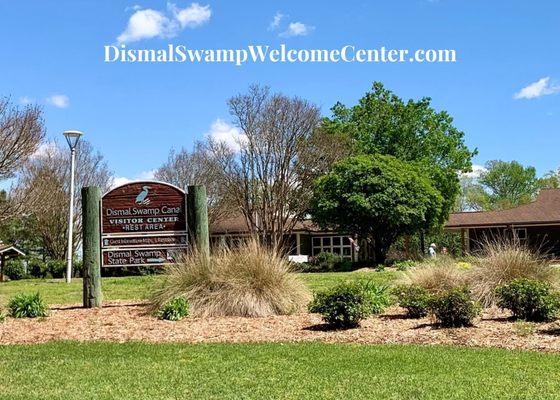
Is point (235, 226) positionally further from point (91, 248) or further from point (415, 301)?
point (415, 301)

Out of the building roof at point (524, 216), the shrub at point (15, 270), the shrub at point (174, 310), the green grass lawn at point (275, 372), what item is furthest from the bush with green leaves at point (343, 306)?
the building roof at point (524, 216)

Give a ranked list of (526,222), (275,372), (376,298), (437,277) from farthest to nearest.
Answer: (526,222), (437,277), (376,298), (275,372)

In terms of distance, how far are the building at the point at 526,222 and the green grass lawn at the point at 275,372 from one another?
32757 millimetres

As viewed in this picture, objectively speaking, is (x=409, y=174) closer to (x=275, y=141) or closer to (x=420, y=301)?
(x=275, y=141)

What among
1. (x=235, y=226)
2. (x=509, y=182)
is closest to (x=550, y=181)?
(x=509, y=182)

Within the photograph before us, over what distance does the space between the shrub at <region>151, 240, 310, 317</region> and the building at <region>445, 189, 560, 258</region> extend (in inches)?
1164

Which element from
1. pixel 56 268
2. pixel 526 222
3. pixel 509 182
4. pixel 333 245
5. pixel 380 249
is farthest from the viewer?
pixel 509 182

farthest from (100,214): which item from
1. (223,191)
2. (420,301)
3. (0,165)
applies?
(223,191)

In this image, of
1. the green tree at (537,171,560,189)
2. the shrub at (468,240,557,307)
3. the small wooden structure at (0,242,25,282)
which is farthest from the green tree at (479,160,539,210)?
the shrub at (468,240,557,307)

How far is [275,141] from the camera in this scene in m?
36.4

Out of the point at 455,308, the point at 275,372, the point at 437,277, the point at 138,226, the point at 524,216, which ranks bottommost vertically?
the point at 275,372

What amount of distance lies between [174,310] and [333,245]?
3713 cm

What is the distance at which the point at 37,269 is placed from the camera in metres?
34.2

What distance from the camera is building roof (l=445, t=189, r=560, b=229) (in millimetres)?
39000
